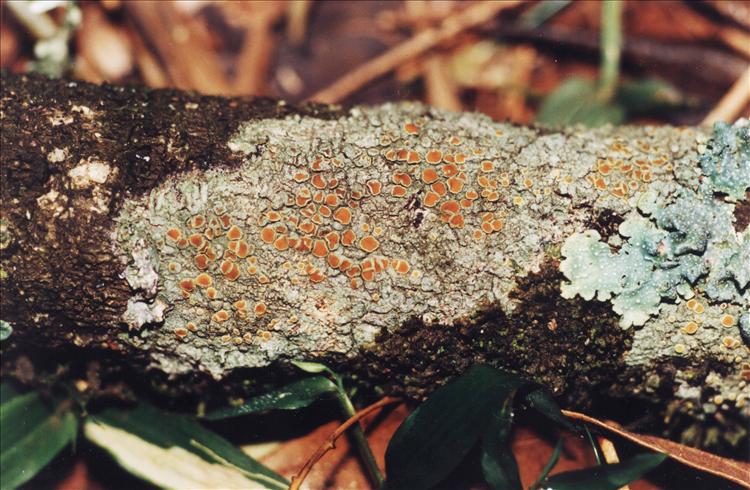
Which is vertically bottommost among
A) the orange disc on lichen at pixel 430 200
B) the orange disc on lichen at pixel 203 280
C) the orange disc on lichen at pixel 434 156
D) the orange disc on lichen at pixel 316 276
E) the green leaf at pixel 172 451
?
the green leaf at pixel 172 451

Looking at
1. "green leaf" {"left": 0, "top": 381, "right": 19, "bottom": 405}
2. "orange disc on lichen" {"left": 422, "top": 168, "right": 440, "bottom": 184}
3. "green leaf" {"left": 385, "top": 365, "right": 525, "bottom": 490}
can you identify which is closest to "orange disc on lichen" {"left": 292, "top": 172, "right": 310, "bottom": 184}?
"orange disc on lichen" {"left": 422, "top": 168, "right": 440, "bottom": 184}

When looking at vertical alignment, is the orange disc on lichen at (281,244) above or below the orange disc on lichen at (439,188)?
below

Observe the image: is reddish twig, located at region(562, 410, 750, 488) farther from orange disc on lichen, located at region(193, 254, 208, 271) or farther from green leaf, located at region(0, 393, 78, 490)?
green leaf, located at region(0, 393, 78, 490)

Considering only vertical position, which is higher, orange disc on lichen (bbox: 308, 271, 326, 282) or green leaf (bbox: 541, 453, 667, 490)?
orange disc on lichen (bbox: 308, 271, 326, 282)

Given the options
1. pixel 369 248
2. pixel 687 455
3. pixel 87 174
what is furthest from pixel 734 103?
pixel 87 174

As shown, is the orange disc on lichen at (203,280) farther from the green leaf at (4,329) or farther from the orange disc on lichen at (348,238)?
the green leaf at (4,329)

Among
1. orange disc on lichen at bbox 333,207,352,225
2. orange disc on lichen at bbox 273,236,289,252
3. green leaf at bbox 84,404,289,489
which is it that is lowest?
green leaf at bbox 84,404,289,489

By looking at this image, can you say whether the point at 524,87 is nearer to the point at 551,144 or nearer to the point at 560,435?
the point at 551,144

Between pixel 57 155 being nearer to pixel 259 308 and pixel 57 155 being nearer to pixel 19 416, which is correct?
pixel 259 308

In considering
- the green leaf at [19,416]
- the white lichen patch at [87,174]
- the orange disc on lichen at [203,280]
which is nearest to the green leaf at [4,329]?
the green leaf at [19,416]
